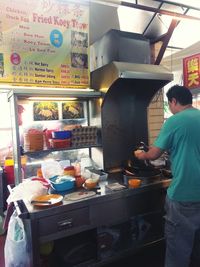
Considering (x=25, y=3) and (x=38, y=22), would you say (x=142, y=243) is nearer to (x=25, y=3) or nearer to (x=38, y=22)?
(x=38, y=22)

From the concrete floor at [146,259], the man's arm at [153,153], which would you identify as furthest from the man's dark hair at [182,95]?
the concrete floor at [146,259]

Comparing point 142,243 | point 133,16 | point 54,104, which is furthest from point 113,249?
point 133,16

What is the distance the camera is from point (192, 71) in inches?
108

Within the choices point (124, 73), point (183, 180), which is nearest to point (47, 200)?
point (183, 180)

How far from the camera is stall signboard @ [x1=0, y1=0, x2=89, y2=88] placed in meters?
1.80

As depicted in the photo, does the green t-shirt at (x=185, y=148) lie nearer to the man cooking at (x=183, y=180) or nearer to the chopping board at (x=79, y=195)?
the man cooking at (x=183, y=180)

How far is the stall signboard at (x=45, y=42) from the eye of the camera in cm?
180

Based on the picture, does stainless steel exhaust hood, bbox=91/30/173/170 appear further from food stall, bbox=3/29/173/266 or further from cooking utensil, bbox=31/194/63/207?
cooking utensil, bbox=31/194/63/207

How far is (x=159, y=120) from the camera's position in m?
2.84

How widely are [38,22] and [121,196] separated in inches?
61.1

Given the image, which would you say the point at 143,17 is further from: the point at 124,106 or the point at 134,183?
the point at 134,183

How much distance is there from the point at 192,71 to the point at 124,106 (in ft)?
3.42

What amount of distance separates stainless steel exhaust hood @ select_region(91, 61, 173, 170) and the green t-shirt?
63cm

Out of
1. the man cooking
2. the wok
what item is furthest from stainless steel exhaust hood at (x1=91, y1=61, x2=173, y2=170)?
the man cooking
